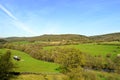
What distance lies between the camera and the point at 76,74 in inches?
1861

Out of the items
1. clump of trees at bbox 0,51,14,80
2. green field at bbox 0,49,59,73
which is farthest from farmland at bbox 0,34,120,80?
clump of trees at bbox 0,51,14,80

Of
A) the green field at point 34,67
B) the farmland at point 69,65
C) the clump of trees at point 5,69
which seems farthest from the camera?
the green field at point 34,67

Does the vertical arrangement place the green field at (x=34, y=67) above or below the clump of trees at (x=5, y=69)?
below

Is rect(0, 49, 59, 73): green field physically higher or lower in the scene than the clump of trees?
lower

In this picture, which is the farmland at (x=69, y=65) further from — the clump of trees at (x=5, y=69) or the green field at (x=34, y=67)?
the clump of trees at (x=5, y=69)

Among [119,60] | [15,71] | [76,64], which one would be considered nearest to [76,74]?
[76,64]

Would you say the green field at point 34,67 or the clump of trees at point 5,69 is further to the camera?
the green field at point 34,67

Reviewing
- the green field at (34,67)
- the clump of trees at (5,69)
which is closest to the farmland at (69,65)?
the green field at (34,67)

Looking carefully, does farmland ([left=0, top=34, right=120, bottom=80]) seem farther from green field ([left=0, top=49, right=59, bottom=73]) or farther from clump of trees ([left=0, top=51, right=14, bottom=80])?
clump of trees ([left=0, top=51, right=14, bottom=80])

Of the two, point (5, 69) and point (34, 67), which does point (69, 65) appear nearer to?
point (34, 67)

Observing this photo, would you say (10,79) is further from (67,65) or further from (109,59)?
(109,59)

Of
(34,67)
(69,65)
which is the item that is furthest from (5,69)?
(34,67)

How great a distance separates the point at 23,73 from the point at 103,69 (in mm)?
38225

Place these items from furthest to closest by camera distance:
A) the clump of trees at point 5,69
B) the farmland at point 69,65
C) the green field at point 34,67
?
1. the green field at point 34,67
2. the farmland at point 69,65
3. the clump of trees at point 5,69
